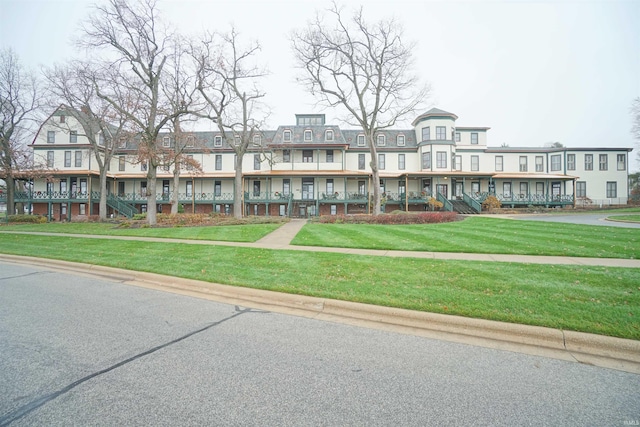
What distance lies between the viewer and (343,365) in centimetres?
378

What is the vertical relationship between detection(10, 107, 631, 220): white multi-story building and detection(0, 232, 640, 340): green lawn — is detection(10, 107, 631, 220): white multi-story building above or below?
above

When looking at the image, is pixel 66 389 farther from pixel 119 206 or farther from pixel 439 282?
pixel 119 206

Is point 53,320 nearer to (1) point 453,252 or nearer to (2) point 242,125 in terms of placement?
(1) point 453,252

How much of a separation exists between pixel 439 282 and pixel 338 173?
27.1 metres

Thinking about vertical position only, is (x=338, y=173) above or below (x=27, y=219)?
above

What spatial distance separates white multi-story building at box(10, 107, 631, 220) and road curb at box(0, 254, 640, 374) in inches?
1017

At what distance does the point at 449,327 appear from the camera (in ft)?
16.2

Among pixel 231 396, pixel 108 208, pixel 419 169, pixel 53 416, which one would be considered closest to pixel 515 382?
pixel 231 396


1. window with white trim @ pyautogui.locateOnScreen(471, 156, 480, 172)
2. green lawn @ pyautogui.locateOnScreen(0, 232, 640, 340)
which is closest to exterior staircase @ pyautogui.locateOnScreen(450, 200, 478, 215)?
window with white trim @ pyautogui.locateOnScreen(471, 156, 480, 172)

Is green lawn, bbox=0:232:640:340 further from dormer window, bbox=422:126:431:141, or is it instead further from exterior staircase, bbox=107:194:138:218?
dormer window, bbox=422:126:431:141

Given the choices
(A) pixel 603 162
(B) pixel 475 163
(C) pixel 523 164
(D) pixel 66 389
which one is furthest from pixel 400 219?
(A) pixel 603 162

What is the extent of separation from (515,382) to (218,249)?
1028 cm

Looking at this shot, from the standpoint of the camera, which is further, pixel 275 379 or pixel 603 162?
pixel 603 162

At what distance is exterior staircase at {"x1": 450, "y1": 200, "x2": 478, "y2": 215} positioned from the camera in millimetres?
31500
